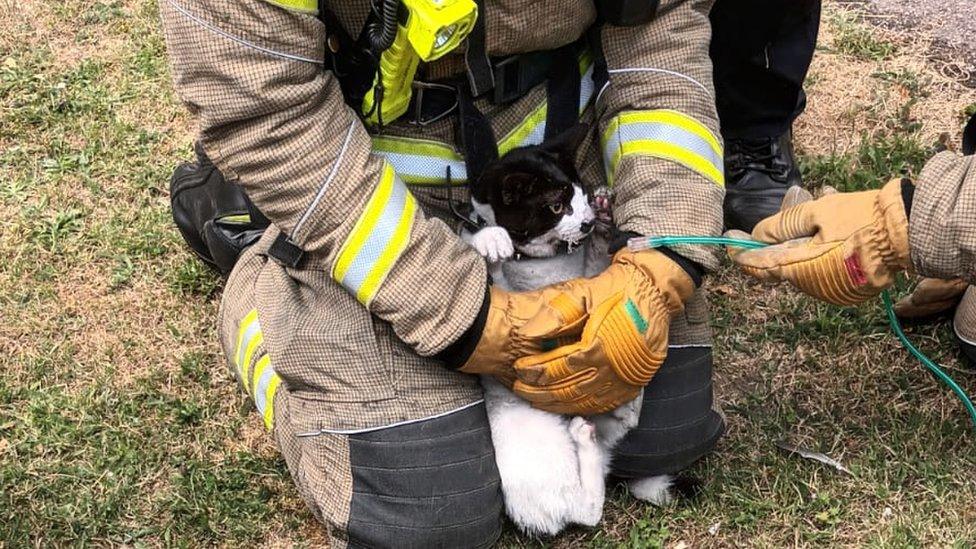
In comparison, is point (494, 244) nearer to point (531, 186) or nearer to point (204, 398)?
point (531, 186)

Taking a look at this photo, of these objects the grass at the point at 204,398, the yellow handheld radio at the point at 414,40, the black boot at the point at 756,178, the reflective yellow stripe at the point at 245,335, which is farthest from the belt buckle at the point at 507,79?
the black boot at the point at 756,178

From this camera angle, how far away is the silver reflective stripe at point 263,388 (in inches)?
101

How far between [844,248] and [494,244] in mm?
822

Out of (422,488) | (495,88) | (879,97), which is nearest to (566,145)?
(495,88)

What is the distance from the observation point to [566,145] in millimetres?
2518

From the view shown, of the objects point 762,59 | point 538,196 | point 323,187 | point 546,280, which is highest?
point 323,187

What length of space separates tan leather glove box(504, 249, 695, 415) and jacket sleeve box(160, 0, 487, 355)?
202 millimetres

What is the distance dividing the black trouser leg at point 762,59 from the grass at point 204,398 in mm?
332

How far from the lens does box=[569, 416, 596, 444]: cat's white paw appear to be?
7.90 feet

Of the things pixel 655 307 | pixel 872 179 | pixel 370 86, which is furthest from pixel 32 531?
pixel 872 179

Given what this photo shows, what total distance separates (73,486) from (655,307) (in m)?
1.60

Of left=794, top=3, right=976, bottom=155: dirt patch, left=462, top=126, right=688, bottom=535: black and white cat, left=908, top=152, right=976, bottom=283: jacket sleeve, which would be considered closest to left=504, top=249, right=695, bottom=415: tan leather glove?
left=462, top=126, right=688, bottom=535: black and white cat

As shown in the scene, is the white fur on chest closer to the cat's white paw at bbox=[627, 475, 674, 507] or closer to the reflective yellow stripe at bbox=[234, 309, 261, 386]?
the cat's white paw at bbox=[627, 475, 674, 507]

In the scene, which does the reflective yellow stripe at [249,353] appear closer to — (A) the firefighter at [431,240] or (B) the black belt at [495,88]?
(A) the firefighter at [431,240]
